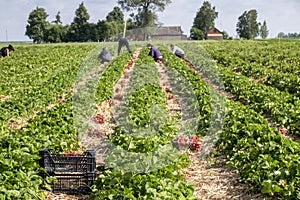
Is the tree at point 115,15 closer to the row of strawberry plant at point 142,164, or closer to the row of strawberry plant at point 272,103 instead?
the row of strawberry plant at point 272,103

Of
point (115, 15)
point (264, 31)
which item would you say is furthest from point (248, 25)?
point (115, 15)

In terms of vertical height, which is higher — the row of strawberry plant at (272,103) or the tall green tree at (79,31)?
the tall green tree at (79,31)

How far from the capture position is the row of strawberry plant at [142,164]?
15.2 feet

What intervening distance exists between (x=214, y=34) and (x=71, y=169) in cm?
7008

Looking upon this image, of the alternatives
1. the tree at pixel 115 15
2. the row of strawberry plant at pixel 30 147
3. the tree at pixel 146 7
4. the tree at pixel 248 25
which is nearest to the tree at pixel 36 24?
the tree at pixel 115 15

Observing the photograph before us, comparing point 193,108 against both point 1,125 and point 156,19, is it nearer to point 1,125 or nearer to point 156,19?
point 1,125

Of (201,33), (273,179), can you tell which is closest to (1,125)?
(273,179)

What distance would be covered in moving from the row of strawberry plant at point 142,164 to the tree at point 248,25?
7734 cm

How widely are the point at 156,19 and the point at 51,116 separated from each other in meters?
14.5

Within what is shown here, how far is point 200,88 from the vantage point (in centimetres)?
1225

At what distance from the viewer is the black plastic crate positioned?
18.0 ft

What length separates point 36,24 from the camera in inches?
3221

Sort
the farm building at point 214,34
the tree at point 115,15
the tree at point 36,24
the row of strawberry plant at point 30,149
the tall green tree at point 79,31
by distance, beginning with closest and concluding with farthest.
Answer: the row of strawberry plant at point 30,149, the tree at point 115,15, the tall green tree at point 79,31, the farm building at point 214,34, the tree at point 36,24

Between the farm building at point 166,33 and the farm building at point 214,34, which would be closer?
the farm building at point 166,33
